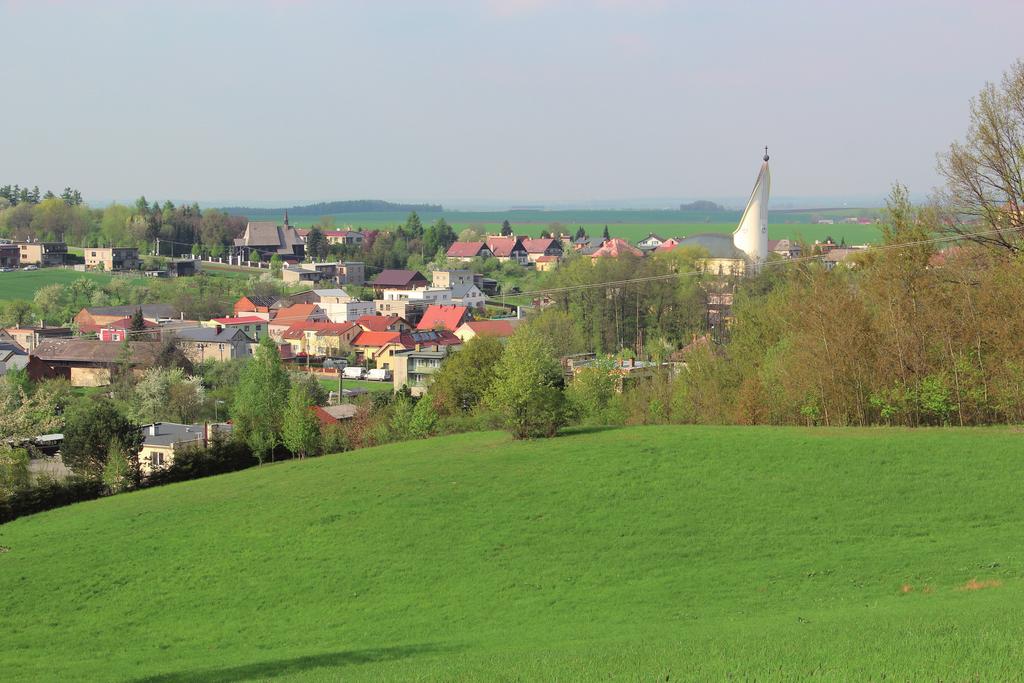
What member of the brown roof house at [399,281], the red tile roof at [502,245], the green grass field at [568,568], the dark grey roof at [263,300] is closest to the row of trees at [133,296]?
the dark grey roof at [263,300]

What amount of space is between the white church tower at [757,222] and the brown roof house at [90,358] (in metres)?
44.4

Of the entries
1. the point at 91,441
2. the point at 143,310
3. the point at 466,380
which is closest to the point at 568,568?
the point at 91,441

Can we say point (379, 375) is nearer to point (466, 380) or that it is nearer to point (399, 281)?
point (466, 380)

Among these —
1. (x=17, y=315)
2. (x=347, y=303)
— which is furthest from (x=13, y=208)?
(x=347, y=303)

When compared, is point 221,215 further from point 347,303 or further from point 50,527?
point 50,527

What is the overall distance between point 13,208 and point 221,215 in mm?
34228

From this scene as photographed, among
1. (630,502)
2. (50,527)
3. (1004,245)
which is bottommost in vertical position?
(50,527)

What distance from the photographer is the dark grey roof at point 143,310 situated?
8119cm

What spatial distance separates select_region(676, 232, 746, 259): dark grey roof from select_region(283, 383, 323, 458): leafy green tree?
1971 inches

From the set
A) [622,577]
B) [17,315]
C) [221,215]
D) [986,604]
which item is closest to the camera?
[986,604]

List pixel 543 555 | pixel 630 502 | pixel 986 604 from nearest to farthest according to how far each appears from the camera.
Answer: pixel 986 604
pixel 543 555
pixel 630 502

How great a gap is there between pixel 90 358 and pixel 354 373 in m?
16.1

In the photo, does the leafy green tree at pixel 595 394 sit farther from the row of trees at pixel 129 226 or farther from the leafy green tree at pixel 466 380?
the row of trees at pixel 129 226

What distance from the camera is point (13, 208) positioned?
15350 centimetres
